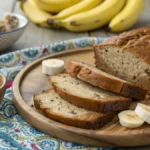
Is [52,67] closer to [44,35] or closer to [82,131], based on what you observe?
[82,131]

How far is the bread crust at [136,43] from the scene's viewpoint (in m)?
2.27

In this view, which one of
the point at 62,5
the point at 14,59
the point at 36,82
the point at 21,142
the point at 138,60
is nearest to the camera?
the point at 21,142

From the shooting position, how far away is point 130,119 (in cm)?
198

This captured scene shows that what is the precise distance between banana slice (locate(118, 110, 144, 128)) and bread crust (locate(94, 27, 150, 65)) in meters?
0.33

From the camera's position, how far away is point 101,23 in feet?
11.3

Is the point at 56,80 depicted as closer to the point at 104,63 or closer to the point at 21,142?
the point at 104,63

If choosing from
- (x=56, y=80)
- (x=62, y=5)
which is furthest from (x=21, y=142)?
(x=62, y=5)

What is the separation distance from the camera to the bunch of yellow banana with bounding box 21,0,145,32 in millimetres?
3352

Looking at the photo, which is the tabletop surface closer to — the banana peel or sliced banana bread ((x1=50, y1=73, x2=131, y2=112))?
the banana peel

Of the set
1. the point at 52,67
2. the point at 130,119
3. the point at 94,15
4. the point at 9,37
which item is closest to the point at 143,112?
the point at 130,119

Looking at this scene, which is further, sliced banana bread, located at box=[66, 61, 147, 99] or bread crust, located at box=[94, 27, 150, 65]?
bread crust, located at box=[94, 27, 150, 65]

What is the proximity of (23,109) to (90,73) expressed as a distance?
355 mm

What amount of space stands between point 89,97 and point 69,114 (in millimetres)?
125

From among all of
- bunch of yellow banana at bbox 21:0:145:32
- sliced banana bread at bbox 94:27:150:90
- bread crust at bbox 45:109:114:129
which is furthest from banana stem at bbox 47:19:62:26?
bread crust at bbox 45:109:114:129
